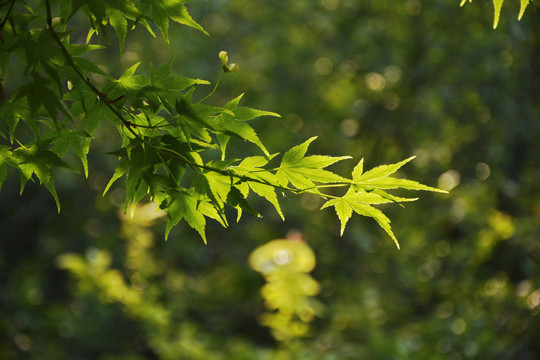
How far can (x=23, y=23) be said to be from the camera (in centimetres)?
116

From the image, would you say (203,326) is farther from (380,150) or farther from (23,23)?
(23,23)

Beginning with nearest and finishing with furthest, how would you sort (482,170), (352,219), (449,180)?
(449,180) < (482,170) < (352,219)

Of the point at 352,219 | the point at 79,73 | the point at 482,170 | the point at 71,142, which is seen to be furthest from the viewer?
the point at 352,219

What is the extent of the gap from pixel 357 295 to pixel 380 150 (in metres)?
1.61

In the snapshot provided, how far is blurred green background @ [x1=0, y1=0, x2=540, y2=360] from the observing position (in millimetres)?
5055

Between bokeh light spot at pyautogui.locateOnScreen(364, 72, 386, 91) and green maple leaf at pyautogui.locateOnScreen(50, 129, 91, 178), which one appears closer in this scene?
green maple leaf at pyautogui.locateOnScreen(50, 129, 91, 178)

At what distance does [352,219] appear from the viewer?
6004 mm

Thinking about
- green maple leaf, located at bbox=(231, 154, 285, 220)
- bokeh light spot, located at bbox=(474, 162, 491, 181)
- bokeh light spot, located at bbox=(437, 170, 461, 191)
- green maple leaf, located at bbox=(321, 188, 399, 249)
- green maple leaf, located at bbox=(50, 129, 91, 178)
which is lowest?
green maple leaf, located at bbox=(321, 188, 399, 249)

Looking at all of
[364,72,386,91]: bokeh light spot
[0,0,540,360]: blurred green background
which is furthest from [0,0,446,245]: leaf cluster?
[364,72,386,91]: bokeh light spot

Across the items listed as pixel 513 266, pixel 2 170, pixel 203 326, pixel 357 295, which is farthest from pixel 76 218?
pixel 2 170

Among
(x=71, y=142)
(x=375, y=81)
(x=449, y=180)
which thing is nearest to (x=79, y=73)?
(x=71, y=142)

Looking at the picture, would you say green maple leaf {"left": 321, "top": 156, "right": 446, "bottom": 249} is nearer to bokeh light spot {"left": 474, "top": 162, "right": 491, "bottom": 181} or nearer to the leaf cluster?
the leaf cluster

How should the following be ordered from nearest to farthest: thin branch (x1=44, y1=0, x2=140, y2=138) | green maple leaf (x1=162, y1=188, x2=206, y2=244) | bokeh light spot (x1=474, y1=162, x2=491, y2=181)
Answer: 1. thin branch (x1=44, y1=0, x2=140, y2=138)
2. green maple leaf (x1=162, y1=188, x2=206, y2=244)
3. bokeh light spot (x1=474, y1=162, x2=491, y2=181)

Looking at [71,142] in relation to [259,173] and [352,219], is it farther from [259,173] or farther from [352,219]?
[352,219]
